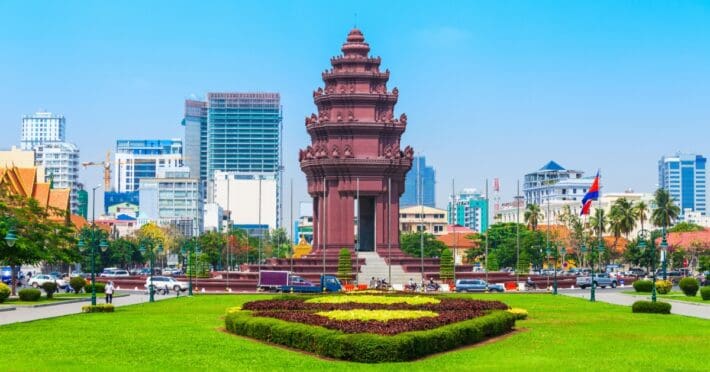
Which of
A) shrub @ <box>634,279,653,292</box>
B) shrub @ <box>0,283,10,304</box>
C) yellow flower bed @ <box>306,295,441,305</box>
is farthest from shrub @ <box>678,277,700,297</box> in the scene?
shrub @ <box>0,283,10,304</box>

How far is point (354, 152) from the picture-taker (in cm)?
9881

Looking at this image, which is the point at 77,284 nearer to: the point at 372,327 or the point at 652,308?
the point at 652,308

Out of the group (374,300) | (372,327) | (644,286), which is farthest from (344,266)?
(372,327)

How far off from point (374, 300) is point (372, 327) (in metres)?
17.7

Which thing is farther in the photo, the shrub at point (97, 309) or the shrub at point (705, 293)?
the shrub at point (705, 293)

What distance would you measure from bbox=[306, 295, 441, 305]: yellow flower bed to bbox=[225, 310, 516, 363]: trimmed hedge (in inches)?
384

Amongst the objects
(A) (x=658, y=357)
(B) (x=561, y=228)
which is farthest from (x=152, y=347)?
A: (B) (x=561, y=228)

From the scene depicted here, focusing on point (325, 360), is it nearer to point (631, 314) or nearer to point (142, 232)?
point (631, 314)

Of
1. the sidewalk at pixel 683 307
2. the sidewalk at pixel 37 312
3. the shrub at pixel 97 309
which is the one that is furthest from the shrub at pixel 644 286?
the shrub at pixel 97 309

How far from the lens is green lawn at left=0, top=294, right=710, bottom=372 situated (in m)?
30.4

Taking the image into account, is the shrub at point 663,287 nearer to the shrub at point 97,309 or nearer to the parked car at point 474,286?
the parked car at point 474,286

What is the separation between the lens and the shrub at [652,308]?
174ft

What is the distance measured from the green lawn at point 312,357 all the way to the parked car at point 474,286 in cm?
3718

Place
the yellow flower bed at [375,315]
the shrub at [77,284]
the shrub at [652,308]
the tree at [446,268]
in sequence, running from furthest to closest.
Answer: the tree at [446,268], the shrub at [77,284], the shrub at [652,308], the yellow flower bed at [375,315]
